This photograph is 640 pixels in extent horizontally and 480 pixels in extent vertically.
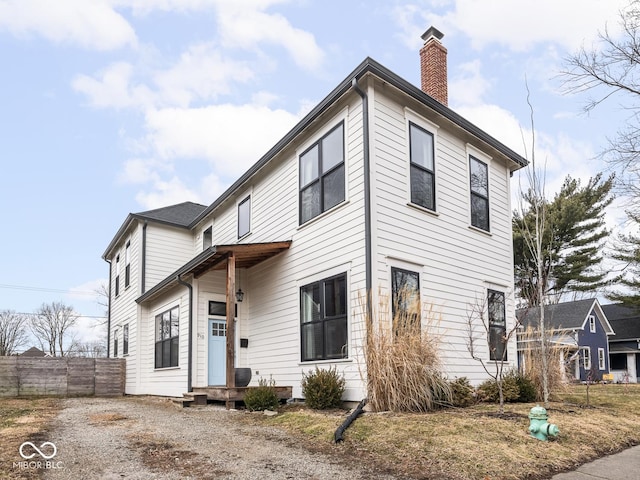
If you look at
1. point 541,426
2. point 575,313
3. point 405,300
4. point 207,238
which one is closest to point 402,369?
point 405,300

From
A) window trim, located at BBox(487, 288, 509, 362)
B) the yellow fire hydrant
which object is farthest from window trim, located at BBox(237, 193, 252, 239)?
the yellow fire hydrant

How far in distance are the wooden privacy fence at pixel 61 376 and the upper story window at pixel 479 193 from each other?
1206 cm

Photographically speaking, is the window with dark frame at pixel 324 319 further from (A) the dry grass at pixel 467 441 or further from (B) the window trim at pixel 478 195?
(B) the window trim at pixel 478 195

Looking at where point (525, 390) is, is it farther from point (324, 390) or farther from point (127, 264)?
point (127, 264)

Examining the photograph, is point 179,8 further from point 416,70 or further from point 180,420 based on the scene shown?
point 180,420

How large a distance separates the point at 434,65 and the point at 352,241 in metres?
4.86

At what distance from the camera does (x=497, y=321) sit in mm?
10742

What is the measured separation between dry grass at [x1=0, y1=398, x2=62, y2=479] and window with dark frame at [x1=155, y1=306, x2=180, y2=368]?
10.3ft

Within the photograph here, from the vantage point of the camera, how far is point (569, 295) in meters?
28.8

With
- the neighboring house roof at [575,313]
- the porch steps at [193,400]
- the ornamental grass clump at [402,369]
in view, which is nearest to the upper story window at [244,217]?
the porch steps at [193,400]

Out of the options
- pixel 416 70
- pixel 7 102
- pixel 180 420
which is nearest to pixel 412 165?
pixel 416 70

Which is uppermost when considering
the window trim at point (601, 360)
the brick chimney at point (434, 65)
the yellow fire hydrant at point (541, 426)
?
the brick chimney at point (434, 65)

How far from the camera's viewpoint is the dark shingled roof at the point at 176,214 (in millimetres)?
16578

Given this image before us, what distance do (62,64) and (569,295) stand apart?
26819mm
